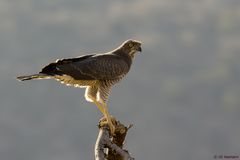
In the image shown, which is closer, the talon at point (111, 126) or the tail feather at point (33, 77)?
the talon at point (111, 126)

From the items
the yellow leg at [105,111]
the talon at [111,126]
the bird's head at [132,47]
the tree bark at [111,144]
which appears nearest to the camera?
the tree bark at [111,144]

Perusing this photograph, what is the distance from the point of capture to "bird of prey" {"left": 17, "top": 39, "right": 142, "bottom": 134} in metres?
10.0

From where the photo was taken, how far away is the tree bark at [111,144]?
7.08 metres

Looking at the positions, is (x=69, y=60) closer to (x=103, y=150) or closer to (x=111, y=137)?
(x=111, y=137)

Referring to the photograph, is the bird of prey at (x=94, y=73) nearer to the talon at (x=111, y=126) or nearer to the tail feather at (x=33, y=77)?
the tail feather at (x=33, y=77)

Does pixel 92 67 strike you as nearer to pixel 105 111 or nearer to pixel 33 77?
pixel 105 111

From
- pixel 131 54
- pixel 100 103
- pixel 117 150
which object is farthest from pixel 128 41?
pixel 117 150

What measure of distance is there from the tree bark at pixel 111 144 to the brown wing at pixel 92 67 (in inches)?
55.5

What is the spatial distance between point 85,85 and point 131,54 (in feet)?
4.51

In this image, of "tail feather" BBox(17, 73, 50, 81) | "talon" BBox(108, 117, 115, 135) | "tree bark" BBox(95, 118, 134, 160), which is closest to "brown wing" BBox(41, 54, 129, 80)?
"tail feather" BBox(17, 73, 50, 81)

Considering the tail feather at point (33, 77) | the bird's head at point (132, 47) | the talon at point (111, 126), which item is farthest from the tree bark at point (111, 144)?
the bird's head at point (132, 47)

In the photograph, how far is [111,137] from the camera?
27.8ft

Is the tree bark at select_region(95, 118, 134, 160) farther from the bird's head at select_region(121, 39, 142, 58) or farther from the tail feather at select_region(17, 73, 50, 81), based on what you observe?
the bird's head at select_region(121, 39, 142, 58)

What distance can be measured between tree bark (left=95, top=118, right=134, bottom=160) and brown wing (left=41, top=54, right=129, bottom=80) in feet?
4.63
